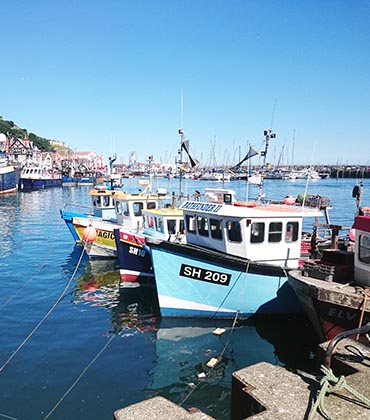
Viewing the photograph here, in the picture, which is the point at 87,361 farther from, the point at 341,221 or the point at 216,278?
the point at 341,221

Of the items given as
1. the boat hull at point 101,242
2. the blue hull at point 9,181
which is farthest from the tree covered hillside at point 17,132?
the boat hull at point 101,242

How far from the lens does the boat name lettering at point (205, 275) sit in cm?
1244

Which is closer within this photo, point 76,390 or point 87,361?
point 76,390

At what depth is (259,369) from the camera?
4.61m

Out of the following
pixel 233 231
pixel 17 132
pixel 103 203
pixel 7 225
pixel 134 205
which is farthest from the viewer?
pixel 17 132

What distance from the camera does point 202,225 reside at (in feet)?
46.6

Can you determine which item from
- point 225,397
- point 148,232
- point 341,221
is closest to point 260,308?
point 225,397

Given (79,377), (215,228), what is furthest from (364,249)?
(79,377)

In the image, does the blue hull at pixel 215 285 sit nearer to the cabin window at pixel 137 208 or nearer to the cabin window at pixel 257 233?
the cabin window at pixel 257 233

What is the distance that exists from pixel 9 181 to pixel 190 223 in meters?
66.6

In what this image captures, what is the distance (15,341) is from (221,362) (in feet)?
21.7

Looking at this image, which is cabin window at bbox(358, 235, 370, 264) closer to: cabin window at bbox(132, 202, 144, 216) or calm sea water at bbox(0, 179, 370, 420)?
calm sea water at bbox(0, 179, 370, 420)

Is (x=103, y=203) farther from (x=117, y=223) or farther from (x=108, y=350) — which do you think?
(x=108, y=350)

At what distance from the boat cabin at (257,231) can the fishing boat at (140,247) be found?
395cm
